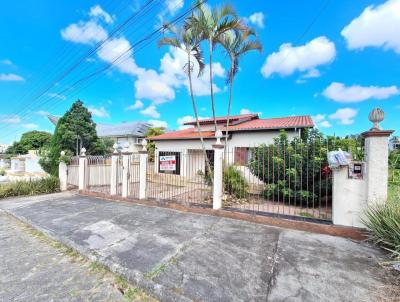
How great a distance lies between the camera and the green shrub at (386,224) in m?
3.29

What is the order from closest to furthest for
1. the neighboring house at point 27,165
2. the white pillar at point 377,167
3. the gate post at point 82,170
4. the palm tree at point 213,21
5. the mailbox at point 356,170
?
the white pillar at point 377,167
the mailbox at point 356,170
the palm tree at point 213,21
the gate post at point 82,170
the neighboring house at point 27,165

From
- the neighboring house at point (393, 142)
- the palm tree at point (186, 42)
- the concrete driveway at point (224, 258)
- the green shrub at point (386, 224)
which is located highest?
the palm tree at point (186, 42)

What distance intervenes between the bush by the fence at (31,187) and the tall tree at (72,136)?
108 centimetres

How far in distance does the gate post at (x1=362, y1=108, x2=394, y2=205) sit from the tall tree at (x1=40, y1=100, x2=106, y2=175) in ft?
44.7

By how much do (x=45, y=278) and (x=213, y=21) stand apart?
288 inches

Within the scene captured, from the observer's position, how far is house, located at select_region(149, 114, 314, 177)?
9.65m

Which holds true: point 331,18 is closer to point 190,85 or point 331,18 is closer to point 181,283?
point 190,85

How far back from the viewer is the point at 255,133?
11.4m

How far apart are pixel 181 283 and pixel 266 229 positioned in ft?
8.73

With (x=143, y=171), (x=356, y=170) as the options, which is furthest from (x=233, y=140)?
(x=356, y=170)

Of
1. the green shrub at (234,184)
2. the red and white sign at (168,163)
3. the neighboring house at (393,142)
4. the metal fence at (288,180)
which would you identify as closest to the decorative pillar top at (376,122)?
the neighboring house at (393,142)

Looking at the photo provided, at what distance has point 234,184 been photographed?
7.41 meters

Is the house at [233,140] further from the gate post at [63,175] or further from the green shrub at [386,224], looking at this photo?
the gate post at [63,175]

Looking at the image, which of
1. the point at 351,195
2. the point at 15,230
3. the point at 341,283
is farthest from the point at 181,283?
the point at 15,230
